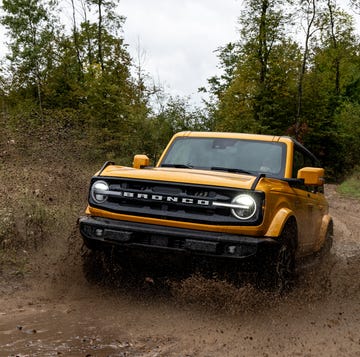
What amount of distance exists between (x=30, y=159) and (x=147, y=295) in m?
5.05

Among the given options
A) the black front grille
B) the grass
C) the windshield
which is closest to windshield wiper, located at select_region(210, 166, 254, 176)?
the windshield

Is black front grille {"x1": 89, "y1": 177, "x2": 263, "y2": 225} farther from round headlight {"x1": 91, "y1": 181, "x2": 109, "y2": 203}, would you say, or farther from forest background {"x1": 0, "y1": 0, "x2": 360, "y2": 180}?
forest background {"x1": 0, "y1": 0, "x2": 360, "y2": 180}

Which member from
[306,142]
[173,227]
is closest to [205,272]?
[173,227]

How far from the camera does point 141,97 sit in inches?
1396

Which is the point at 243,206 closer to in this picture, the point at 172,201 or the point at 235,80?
the point at 172,201

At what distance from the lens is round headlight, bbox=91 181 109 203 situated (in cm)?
531

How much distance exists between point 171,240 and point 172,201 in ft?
1.16

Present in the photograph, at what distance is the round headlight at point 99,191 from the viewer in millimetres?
5309

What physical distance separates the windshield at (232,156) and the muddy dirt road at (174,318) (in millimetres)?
1253

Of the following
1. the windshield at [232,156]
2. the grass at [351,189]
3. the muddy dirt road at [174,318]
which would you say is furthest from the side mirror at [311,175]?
the grass at [351,189]

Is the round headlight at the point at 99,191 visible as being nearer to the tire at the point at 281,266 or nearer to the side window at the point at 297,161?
the tire at the point at 281,266

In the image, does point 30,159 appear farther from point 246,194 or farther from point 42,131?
point 246,194

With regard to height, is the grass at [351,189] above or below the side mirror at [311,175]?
below

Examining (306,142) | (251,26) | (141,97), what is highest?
(251,26)
